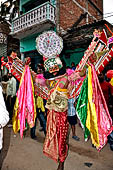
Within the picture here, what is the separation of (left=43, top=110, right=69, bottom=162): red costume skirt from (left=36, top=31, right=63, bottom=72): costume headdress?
2.61 ft

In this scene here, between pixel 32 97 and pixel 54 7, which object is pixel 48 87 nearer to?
pixel 32 97

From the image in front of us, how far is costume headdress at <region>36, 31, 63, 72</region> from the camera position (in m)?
2.24

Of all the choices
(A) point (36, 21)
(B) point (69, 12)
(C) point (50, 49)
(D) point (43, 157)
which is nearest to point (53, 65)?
(C) point (50, 49)

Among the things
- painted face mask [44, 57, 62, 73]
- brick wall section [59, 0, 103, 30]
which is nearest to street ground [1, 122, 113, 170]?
painted face mask [44, 57, 62, 73]

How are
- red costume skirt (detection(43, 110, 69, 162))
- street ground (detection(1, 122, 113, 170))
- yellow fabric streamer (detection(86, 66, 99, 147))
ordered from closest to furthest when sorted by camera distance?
yellow fabric streamer (detection(86, 66, 99, 147)) < red costume skirt (detection(43, 110, 69, 162)) < street ground (detection(1, 122, 113, 170))

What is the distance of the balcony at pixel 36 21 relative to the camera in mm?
7742

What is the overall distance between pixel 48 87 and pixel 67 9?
27.6 ft

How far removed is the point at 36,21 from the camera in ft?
26.3

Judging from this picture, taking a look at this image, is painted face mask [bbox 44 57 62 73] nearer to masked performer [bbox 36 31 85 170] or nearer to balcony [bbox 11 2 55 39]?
masked performer [bbox 36 31 85 170]

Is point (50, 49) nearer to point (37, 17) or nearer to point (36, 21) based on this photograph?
point (36, 21)

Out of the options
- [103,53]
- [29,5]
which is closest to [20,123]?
[103,53]

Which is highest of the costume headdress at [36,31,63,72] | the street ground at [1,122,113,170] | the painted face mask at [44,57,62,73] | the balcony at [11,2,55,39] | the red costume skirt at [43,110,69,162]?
the balcony at [11,2,55,39]

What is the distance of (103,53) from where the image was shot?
6.86 feet

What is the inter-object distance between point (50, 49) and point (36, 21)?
21.7 ft
